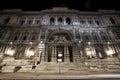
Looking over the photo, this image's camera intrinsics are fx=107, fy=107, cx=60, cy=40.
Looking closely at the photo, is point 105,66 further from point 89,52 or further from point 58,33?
point 58,33

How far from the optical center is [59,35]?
24.8 m

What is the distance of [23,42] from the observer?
22.7 m

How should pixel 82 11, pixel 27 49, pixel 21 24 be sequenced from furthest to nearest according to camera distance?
pixel 82 11, pixel 21 24, pixel 27 49

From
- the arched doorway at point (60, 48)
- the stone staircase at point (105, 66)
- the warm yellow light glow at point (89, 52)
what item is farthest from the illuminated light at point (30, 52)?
the stone staircase at point (105, 66)

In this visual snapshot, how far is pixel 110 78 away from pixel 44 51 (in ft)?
Result: 50.3

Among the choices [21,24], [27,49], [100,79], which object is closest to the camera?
[100,79]

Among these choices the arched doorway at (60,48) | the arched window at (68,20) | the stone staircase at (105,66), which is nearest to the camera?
the stone staircase at (105,66)

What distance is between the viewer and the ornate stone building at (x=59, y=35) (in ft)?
69.6

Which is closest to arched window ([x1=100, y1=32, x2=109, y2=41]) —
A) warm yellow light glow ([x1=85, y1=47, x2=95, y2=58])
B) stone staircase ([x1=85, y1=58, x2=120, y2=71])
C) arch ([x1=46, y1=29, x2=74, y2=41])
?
warm yellow light glow ([x1=85, y1=47, x2=95, y2=58])

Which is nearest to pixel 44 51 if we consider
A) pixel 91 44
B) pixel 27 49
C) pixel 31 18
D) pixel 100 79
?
pixel 27 49

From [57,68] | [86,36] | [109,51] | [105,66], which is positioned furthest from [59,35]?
[105,66]

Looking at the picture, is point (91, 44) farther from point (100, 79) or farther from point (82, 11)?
point (100, 79)

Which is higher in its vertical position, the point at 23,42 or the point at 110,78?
the point at 23,42

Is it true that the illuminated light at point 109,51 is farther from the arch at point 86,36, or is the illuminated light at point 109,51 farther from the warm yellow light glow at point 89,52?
the arch at point 86,36
